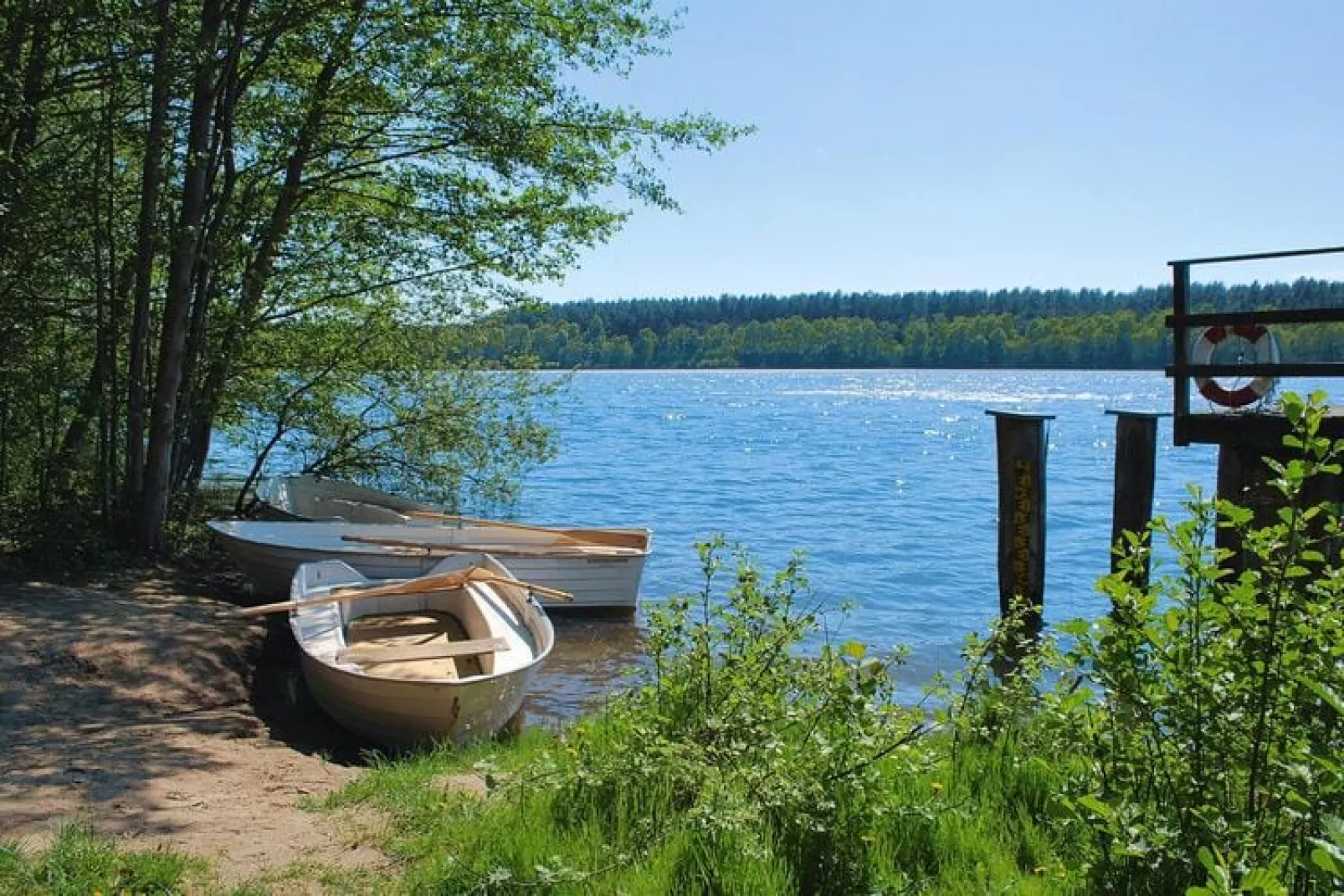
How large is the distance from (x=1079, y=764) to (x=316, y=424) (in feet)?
41.5

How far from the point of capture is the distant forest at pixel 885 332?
421ft

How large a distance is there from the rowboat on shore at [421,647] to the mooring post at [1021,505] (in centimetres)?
524

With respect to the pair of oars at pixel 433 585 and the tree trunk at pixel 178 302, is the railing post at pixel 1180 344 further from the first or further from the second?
the tree trunk at pixel 178 302

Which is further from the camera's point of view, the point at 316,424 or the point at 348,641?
the point at 316,424

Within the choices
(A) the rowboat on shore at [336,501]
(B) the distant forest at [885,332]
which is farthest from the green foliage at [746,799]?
(B) the distant forest at [885,332]

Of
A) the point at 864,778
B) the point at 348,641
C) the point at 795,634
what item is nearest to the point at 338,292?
the point at 348,641

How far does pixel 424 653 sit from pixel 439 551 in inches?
177

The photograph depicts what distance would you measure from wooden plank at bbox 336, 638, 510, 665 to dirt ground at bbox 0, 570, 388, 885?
561 mm

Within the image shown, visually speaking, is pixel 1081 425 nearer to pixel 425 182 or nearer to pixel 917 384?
pixel 425 182

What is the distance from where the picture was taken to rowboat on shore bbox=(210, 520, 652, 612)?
475 inches

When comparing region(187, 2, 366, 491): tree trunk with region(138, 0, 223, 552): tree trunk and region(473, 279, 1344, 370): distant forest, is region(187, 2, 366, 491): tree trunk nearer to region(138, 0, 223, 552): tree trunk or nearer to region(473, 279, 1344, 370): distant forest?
region(138, 0, 223, 552): tree trunk

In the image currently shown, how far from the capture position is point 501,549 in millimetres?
13344

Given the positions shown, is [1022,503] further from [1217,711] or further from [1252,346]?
[1217,711]

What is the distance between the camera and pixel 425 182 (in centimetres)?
1312
